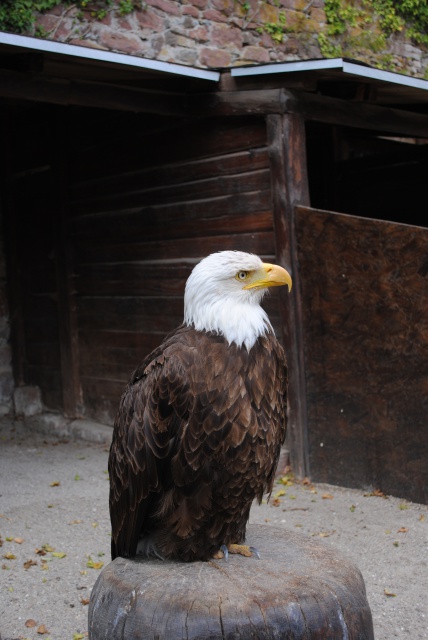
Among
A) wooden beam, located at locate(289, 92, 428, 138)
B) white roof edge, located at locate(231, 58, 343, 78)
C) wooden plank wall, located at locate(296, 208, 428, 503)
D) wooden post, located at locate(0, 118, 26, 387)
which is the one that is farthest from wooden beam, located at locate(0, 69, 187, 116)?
wooden post, located at locate(0, 118, 26, 387)

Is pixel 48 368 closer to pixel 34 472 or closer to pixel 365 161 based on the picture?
pixel 34 472

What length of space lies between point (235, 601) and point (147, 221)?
5240 mm

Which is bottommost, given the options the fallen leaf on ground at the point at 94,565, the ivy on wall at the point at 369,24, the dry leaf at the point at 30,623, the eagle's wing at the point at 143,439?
the dry leaf at the point at 30,623

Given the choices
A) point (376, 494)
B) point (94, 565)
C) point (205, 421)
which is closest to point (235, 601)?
point (205, 421)

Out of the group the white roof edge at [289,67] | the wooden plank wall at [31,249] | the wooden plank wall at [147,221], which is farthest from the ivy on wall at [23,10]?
the white roof edge at [289,67]

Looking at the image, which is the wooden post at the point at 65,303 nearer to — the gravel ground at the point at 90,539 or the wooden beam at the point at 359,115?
the gravel ground at the point at 90,539

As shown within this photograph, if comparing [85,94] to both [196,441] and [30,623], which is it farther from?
[196,441]

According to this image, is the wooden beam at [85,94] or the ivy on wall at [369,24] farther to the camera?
the ivy on wall at [369,24]

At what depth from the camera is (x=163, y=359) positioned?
2.89 metres

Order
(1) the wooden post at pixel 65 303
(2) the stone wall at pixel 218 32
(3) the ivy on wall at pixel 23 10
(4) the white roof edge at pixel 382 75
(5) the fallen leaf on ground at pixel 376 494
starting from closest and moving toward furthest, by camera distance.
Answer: (4) the white roof edge at pixel 382 75 < (5) the fallen leaf on ground at pixel 376 494 < (3) the ivy on wall at pixel 23 10 < (2) the stone wall at pixel 218 32 < (1) the wooden post at pixel 65 303

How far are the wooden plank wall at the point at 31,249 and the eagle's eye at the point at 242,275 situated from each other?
5.91m

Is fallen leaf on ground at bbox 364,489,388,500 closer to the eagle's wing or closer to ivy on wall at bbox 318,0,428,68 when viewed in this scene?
the eagle's wing

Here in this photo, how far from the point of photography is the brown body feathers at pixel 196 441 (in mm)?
2816

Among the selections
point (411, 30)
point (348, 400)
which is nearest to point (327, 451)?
point (348, 400)
